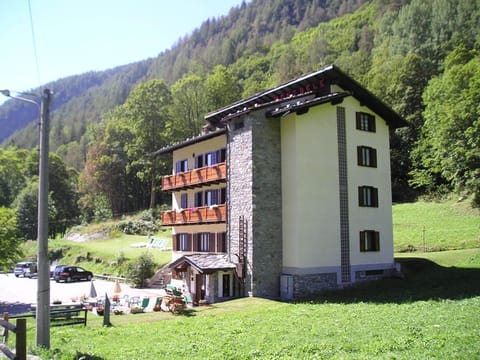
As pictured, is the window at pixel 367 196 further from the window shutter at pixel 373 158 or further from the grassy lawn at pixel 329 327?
the grassy lawn at pixel 329 327

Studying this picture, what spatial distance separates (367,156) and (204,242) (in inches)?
522

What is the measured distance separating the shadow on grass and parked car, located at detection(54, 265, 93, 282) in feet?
86.9

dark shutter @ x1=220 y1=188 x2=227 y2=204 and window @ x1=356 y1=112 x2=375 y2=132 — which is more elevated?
window @ x1=356 y1=112 x2=375 y2=132

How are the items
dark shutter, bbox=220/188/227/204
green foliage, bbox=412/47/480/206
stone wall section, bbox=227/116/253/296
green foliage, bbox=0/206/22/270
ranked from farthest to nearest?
green foliage, bbox=412/47/480/206 < dark shutter, bbox=220/188/227/204 < green foliage, bbox=0/206/22/270 < stone wall section, bbox=227/116/253/296

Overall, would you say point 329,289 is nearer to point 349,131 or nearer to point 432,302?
point 432,302

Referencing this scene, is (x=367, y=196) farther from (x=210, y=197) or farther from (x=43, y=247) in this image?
(x=43, y=247)

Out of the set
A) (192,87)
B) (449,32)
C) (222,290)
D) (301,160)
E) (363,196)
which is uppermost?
(449,32)

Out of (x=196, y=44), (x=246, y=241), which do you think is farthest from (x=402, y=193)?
(x=196, y=44)

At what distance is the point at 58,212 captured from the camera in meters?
85.2

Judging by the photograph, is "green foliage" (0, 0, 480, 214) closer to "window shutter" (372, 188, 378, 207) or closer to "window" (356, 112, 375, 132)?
"window" (356, 112, 375, 132)

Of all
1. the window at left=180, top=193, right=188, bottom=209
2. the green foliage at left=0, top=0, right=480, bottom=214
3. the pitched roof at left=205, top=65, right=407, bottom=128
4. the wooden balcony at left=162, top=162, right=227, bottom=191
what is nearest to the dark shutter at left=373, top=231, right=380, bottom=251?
the pitched roof at left=205, top=65, right=407, bottom=128

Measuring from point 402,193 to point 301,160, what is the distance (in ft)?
115

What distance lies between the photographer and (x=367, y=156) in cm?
3081

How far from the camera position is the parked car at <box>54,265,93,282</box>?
42938mm
